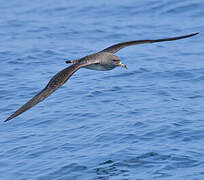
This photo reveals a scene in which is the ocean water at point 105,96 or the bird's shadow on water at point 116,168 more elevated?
the ocean water at point 105,96

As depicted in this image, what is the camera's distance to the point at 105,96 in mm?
14055

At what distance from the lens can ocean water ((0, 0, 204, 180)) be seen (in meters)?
10.5

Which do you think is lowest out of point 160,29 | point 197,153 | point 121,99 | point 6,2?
point 197,153

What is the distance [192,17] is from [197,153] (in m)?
11.0

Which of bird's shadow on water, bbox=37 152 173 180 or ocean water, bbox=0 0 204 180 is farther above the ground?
ocean water, bbox=0 0 204 180

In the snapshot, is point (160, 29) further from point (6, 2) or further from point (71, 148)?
point (71, 148)

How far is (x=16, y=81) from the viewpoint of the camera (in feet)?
50.0

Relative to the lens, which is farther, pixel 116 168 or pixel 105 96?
pixel 105 96

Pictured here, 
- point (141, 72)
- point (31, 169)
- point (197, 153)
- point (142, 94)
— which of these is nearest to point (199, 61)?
point (141, 72)

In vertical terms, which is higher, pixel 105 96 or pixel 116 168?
pixel 105 96

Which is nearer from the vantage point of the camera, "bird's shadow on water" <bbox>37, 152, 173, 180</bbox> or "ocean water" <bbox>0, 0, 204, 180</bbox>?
"bird's shadow on water" <bbox>37, 152, 173, 180</bbox>

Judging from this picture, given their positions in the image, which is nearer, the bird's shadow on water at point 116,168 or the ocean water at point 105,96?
the bird's shadow on water at point 116,168

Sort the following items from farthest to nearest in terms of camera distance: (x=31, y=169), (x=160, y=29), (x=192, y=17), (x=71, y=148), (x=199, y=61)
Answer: (x=192, y=17) → (x=160, y=29) → (x=199, y=61) → (x=71, y=148) → (x=31, y=169)

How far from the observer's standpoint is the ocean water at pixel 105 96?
1045 cm
